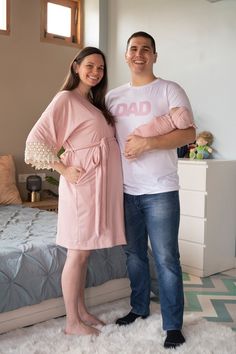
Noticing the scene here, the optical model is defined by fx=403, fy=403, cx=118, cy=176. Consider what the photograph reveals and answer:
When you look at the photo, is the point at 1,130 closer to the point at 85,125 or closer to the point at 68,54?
the point at 68,54

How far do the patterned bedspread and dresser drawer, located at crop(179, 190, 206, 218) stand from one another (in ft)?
3.18

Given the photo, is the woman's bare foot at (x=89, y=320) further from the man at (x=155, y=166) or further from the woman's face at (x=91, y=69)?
the woman's face at (x=91, y=69)

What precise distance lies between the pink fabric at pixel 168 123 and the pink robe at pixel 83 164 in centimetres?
20

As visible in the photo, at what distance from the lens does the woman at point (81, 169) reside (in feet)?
5.97

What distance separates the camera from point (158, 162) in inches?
71.4

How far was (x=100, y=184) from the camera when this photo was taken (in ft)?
5.99

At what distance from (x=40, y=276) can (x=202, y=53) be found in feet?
7.87

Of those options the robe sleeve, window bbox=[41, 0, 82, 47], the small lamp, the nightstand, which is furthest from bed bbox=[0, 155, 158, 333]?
window bbox=[41, 0, 82, 47]

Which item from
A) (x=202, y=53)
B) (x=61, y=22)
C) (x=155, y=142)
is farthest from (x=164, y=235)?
(x=61, y=22)

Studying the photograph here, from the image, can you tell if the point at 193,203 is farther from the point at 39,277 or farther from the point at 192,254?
the point at 39,277

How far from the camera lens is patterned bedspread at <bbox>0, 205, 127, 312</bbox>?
6.09 ft

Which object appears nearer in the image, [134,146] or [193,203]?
[134,146]

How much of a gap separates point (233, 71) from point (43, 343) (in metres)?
2.46

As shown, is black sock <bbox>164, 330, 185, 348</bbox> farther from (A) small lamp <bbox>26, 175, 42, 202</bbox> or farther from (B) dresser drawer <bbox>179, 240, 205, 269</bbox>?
(A) small lamp <bbox>26, 175, 42, 202</bbox>
